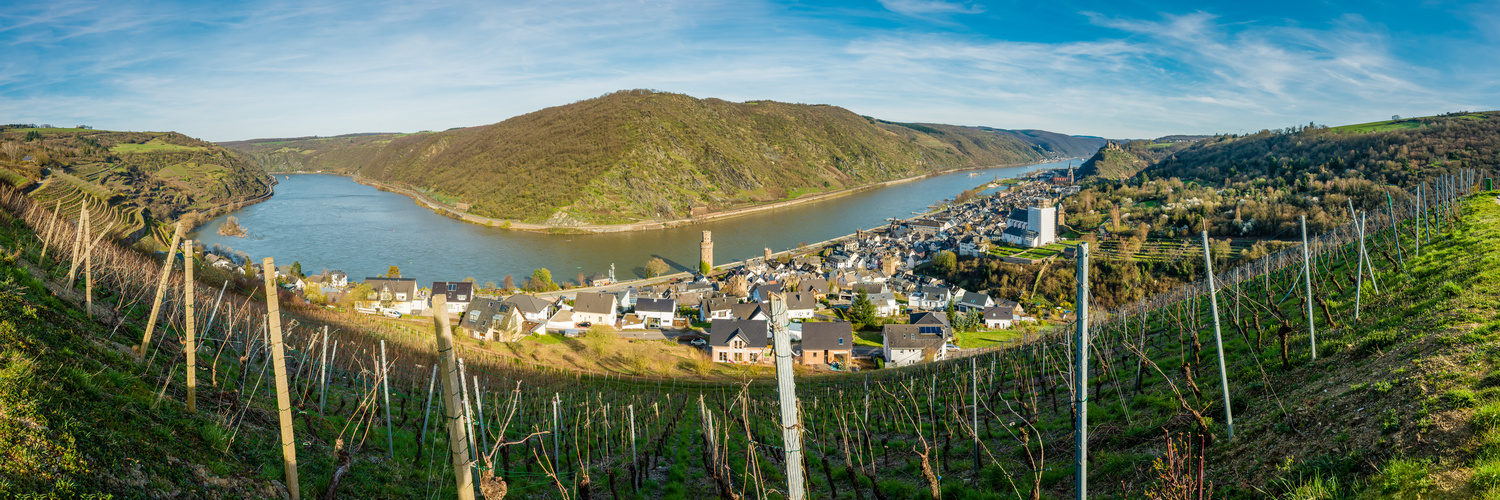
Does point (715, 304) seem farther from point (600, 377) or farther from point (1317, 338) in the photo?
point (1317, 338)

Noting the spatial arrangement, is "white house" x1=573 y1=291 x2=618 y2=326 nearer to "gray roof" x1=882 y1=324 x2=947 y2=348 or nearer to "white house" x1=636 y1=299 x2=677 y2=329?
"white house" x1=636 y1=299 x2=677 y2=329

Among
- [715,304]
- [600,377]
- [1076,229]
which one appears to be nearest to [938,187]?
[1076,229]

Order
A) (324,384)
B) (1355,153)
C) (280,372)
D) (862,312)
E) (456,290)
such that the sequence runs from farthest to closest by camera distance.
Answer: (1355,153) → (456,290) → (862,312) → (324,384) → (280,372)

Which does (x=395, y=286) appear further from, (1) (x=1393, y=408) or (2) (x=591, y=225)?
(2) (x=591, y=225)

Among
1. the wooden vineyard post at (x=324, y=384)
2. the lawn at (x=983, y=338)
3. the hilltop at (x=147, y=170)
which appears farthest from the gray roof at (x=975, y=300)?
the hilltop at (x=147, y=170)

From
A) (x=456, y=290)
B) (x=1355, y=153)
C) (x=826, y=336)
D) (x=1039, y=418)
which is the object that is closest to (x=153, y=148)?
(x=456, y=290)

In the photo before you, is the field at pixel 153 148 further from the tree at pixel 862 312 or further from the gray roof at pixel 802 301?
the tree at pixel 862 312
